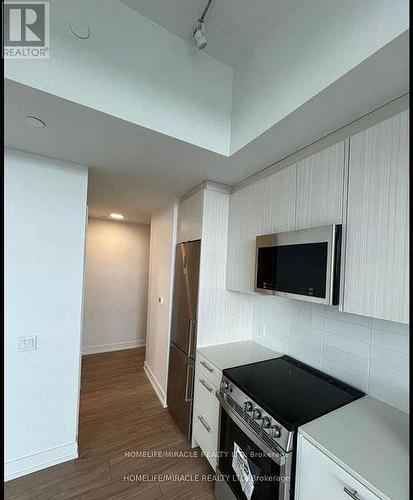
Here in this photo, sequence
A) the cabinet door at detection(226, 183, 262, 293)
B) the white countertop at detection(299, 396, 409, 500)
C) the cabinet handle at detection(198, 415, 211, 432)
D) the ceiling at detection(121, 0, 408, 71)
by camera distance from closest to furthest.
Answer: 1. the white countertop at detection(299, 396, 409, 500)
2. the ceiling at detection(121, 0, 408, 71)
3. the cabinet handle at detection(198, 415, 211, 432)
4. the cabinet door at detection(226, 183, 262, 293)

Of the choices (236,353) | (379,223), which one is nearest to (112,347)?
(236,353)

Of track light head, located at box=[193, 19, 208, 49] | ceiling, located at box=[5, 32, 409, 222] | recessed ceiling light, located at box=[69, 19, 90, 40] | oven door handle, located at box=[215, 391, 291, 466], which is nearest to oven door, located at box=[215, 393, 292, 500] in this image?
oven door handle, located at box=[215, 391, 291, 466]

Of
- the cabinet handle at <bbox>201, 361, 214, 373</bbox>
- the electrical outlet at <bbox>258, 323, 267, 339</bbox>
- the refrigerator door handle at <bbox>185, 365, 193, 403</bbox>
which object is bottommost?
the refrigerator door handle at <bbox>185, 365, 193, 403</bbox>

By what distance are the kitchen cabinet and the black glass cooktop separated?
4.03 ft

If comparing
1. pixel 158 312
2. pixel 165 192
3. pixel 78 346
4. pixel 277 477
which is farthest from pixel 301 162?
pixel 158 312

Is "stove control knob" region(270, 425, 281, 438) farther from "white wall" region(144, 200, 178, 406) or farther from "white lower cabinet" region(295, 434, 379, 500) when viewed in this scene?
"white wall" region(144, 200, 178, 406)

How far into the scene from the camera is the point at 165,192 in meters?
2.66

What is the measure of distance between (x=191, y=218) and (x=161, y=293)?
1170 millimetres

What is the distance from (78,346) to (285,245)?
182cm

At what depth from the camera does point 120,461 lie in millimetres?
1941

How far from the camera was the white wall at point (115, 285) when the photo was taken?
421 cm

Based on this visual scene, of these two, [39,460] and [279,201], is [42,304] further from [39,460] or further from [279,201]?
[279,201]

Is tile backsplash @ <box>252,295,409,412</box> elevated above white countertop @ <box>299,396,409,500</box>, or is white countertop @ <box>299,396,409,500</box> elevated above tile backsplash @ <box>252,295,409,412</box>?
tile backsplash @ <box>252,295,409,412</box>
